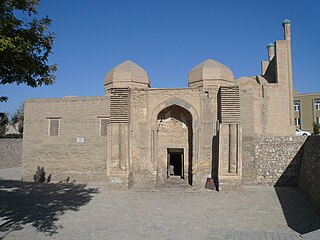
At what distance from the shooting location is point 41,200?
40.3 ft

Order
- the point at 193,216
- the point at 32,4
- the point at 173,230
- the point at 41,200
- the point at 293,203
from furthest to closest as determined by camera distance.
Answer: the point at 41,200, the point at 293,203, the point at 193,216, the point at 173,230, the point at 32,4

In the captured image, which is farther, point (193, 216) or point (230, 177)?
point (230, 177)

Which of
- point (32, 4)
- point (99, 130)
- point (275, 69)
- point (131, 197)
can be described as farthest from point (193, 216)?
point (275, 69)

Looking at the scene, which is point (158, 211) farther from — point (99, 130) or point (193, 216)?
point (99, 130)

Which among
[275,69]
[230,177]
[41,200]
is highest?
[275,69]

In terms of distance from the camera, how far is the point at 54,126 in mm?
17984

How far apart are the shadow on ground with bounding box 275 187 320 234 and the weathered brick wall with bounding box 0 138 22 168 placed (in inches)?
934

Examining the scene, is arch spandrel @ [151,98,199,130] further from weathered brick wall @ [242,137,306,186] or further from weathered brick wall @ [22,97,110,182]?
weathered brick wall @ [22,97,110,182]

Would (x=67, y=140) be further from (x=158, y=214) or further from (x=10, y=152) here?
(x=10, y=152)

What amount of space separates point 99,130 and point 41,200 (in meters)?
5.97

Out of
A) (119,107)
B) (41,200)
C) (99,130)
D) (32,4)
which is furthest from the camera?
(99,130)

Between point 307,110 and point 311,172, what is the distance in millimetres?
36350

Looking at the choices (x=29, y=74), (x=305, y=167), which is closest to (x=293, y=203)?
(x=305, y=167)

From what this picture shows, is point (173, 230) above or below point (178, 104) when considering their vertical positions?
below
